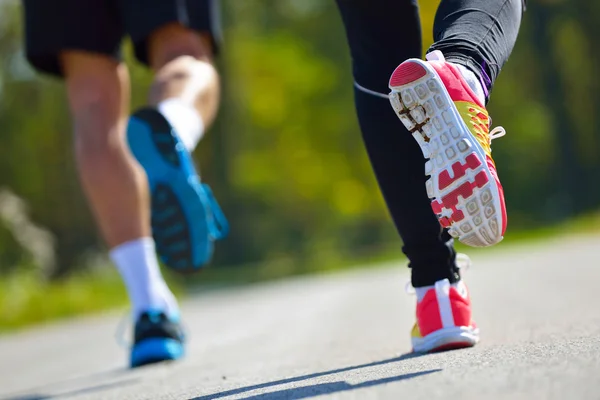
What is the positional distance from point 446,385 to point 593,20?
26191mm

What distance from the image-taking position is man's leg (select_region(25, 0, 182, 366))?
9.34ft

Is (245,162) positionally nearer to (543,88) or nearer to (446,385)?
(543,88)

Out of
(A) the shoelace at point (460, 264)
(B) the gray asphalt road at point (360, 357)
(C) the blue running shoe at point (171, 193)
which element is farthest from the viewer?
(C) the blue running shoe at point (171, 193)

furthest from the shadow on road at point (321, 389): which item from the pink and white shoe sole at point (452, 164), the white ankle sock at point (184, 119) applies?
the white ankle sock at point (184, 119)

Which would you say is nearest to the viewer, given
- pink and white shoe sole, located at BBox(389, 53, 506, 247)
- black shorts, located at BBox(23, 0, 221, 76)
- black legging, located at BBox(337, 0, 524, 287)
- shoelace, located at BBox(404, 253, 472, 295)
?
pink and white shoe sole, located at BBox(389, 53, 506, 247)

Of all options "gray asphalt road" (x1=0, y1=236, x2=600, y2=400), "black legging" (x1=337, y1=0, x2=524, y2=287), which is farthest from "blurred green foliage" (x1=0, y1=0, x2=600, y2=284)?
"black legging" (x1=337, y1=0, x2=524, y2=287)

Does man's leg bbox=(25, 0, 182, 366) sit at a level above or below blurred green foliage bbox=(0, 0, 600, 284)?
below

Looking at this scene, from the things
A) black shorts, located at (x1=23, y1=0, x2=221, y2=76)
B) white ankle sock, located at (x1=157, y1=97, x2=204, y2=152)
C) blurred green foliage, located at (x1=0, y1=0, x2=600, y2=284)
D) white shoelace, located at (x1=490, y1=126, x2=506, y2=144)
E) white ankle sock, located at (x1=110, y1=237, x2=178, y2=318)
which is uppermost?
blurred green foliage, located at (x1=0, y1=0, x2=600, y2=284)

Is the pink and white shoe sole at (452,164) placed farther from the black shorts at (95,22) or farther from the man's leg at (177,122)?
the black shorts at (95,22)

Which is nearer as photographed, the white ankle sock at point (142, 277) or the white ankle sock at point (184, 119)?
the white ankle sock at point (184, 119)

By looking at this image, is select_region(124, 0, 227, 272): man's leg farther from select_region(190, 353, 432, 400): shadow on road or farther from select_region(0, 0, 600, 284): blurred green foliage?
select_region(0, 0, 600, 284): blurred green foliage

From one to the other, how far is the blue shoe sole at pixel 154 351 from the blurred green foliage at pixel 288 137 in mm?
19534

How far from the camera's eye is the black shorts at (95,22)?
9.30 ft

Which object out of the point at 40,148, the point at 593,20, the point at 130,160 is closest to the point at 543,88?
the point at 593,20
